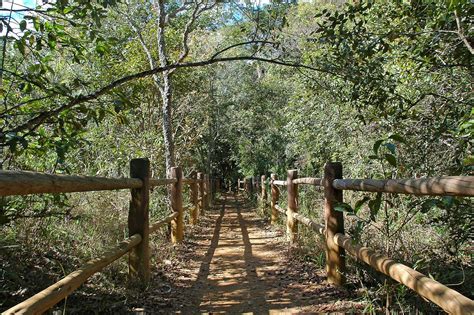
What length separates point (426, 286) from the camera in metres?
2.06

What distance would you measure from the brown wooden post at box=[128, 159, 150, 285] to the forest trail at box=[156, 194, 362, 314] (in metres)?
0.42

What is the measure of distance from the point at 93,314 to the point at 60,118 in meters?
1.51

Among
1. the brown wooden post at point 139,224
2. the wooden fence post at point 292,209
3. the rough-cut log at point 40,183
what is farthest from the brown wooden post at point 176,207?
the rough-cut log at point 40,183

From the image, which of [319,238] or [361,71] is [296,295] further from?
[361,71]

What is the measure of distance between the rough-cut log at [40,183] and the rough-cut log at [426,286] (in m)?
1.83

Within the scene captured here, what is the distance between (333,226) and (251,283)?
1211 millimetres

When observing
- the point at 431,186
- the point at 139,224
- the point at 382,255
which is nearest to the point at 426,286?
the point at 431,186

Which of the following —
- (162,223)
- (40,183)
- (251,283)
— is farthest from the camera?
(162,223)

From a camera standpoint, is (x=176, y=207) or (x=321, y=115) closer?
(x=176, y=207)

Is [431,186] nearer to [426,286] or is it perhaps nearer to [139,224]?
[426,286]

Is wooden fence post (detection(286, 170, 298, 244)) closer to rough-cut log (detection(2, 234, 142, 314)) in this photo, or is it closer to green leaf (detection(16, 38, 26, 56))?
rough-cut log (detection(2, 234, 142, 314))

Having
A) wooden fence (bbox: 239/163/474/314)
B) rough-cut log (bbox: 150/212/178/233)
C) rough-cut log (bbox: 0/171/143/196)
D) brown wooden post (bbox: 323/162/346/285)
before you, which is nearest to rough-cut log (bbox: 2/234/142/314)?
rough-cut log (bbox: 0/171/143/196)

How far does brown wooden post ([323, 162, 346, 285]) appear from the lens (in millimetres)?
4121

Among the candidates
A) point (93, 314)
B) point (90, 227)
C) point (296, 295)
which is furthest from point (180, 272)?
point (93, 314)
